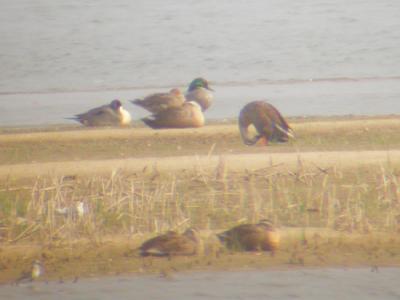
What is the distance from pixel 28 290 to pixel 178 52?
64.2ft

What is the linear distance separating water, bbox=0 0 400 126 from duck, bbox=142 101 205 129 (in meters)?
2.62

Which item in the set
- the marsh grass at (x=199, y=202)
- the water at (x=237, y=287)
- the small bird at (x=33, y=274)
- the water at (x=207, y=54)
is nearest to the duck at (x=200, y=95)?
the water at (x=207, y=54)

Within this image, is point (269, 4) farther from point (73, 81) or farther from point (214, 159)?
point (214, 159)

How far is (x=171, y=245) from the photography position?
679cm

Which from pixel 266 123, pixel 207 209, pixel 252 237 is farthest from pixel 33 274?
pixel 266 123

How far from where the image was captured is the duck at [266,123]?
11.8 metres

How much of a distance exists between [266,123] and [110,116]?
12.8 feet

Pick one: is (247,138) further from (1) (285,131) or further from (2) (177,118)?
(2) (177,118)

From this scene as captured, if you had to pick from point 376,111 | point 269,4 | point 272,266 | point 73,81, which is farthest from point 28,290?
point 269,4

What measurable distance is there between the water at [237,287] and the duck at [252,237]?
37cm

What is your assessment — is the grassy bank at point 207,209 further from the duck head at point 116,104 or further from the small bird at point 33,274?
the duck head at point 116,104

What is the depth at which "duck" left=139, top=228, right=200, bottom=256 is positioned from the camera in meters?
6.80

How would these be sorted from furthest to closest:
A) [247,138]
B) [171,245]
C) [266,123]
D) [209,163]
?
[247,138], [266,123], [209,163], [171,245]

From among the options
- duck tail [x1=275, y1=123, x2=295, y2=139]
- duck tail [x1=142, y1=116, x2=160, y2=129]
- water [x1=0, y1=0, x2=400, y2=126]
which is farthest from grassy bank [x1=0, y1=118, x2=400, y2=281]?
water [x1=0, y1=0, x2=400, y2=126]
